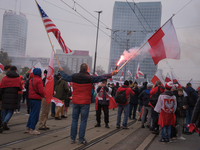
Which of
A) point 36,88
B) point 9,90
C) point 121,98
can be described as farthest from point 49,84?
point 121,98

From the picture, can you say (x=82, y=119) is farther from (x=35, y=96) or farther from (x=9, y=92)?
(x=9, y=92)

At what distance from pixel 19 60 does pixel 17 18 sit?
53.1m

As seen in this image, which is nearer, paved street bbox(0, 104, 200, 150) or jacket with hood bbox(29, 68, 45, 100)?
paved street bbox(0, 104, 200, 150)

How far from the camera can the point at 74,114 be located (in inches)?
252

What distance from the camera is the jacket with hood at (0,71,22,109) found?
7570 mm

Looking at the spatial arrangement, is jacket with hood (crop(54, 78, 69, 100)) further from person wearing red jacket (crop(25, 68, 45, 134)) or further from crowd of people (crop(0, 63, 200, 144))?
person wearing red jacket (crop(25, 68, 45, 134))

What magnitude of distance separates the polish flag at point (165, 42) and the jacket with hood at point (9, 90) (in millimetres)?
4346

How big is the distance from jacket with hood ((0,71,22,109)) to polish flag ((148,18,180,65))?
171 inches

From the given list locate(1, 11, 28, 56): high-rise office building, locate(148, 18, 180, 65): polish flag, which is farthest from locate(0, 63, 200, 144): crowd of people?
locate(1, 11, 28, 56): high-rise office building

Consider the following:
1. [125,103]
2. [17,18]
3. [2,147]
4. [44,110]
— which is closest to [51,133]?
[44,110]

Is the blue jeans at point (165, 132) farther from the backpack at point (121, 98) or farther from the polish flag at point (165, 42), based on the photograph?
the backpack at point (121, 98)

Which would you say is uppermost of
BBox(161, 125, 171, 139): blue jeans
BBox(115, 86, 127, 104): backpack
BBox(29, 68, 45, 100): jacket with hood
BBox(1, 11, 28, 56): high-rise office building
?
BBox(1, 11, 28, 56): high-rise office building

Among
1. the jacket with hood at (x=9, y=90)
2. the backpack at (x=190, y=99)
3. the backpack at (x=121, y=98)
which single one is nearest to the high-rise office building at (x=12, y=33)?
the backpack at (x=121, y=98)

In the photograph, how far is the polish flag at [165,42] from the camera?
7.30 m
